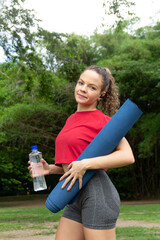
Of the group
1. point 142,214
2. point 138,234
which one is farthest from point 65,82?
point 138,234

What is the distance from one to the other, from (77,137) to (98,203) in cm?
43

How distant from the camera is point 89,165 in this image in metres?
2.08

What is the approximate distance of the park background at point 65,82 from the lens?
11203 mm

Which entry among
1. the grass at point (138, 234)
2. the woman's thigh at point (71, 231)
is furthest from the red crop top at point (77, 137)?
the grass at point (138, 234)

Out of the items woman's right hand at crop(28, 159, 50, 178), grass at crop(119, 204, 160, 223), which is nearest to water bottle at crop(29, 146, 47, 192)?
woman's right hand at crop(28, 159, 50, 178)

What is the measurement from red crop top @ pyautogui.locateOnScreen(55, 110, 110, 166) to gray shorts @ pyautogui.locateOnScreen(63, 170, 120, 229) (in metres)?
0.20

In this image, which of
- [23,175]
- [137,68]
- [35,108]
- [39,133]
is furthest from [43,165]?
[23,175]

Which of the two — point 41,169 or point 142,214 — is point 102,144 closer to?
point 41,169

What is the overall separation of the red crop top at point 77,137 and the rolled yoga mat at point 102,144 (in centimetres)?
9

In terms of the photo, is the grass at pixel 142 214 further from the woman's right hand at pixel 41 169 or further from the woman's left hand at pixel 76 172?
the woman's left hand at pixel 76 172

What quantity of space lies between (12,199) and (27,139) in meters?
8.06

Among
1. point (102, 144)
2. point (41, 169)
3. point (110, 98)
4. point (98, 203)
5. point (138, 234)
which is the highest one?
point (110, 98)

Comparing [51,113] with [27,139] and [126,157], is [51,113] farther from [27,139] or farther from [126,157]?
[126,157]

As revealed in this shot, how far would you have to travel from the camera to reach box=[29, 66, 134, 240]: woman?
2.09m
